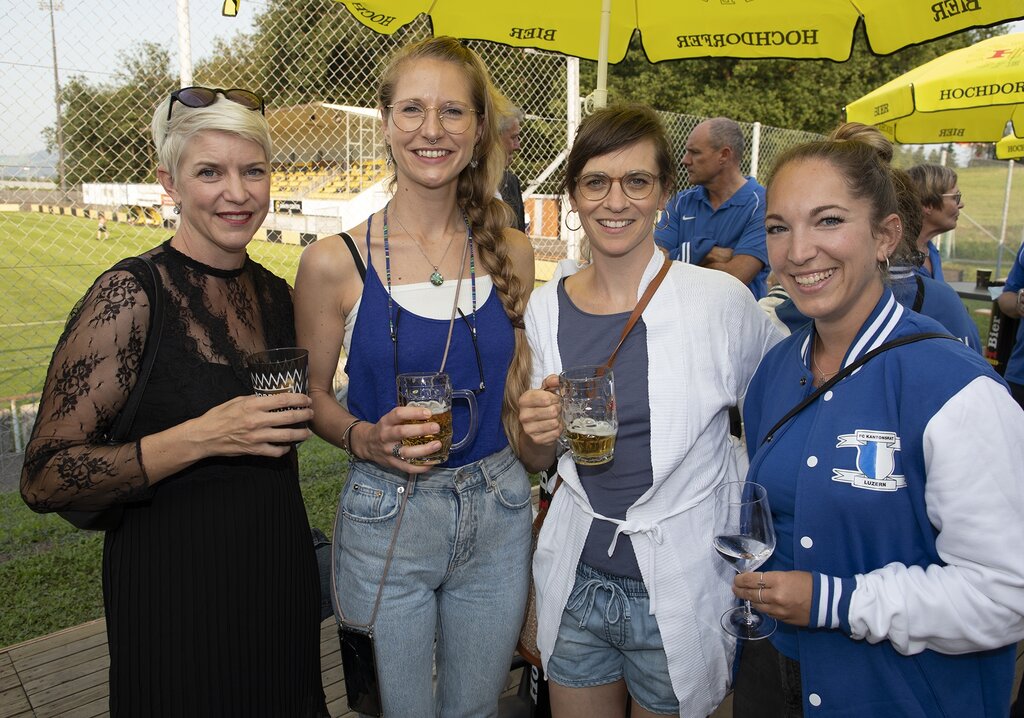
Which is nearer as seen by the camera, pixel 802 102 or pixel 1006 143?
pixel 1006 143

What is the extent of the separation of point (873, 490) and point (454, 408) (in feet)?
3.40

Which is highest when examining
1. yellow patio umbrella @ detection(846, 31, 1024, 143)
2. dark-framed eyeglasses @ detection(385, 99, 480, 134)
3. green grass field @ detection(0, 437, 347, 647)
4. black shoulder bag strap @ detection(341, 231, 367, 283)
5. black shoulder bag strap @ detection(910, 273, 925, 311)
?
yellow patio umbrella @ detection(846, 31, 1024, 143)

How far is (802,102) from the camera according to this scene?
2384 cm

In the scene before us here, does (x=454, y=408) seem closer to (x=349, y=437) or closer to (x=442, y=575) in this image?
(x=349, y=437)

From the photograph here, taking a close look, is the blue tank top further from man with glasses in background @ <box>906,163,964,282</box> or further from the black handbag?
man with glasses in background @ <box>906,163,964,282</box>

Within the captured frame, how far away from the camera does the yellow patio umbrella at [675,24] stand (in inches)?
134

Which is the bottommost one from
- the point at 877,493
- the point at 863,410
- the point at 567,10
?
the point at 877,493

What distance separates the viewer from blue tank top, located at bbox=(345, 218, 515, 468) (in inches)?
75.1

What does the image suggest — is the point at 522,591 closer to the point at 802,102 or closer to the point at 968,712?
the point at 968,712

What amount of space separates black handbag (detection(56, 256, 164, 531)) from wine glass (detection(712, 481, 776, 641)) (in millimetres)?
1340

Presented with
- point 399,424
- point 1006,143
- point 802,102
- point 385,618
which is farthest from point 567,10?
point 802,102

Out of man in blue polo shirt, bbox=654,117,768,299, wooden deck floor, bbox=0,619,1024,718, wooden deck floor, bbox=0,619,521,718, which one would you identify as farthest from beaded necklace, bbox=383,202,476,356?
man in blue polo shirt, bbox=654,117,768,299

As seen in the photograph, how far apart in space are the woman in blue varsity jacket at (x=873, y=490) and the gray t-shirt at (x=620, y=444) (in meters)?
0.30

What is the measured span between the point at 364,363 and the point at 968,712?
1.61 m
